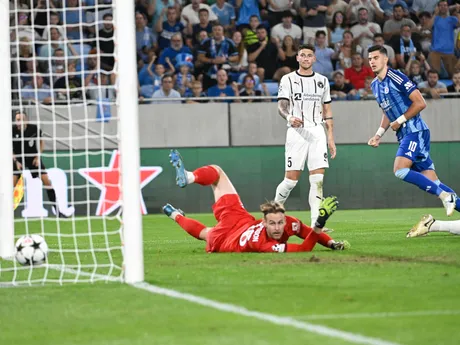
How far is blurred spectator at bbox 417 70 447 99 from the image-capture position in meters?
20.4

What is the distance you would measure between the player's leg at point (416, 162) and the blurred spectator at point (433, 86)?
9.28 meters

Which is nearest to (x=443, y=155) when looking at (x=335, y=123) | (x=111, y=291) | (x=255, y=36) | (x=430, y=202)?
(x=430, y=202)

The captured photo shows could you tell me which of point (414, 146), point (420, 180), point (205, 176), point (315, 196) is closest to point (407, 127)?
point (414, 146)

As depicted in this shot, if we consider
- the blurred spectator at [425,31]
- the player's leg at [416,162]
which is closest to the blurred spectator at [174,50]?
the blurred spectator at [425,31]

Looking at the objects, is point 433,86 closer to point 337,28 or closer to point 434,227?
point 337,28

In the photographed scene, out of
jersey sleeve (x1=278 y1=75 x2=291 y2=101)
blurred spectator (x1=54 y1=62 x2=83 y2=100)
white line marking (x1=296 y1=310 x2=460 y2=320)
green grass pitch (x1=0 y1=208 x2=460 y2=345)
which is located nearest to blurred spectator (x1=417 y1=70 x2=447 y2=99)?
blurred spectator (x1=54 y1=62 x2=83 y2=100)

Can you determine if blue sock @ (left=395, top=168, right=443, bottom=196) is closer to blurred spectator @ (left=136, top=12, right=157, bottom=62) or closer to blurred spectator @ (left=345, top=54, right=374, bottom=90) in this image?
blurred spectator @ (left=345, top=54, right=374, bottom=90)

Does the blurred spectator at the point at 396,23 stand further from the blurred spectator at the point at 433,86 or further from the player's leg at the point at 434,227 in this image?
the player's leg at the point at 434,227

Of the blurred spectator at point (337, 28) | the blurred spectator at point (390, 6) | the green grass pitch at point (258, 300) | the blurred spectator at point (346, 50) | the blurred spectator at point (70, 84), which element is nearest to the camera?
the green grass pitch at point (258, 300)

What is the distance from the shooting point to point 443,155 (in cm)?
2017

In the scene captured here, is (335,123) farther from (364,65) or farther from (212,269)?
(212,269)

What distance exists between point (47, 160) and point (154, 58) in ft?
10.2

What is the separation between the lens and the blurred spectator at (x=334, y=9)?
21688mm

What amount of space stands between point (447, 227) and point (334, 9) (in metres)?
11.6
